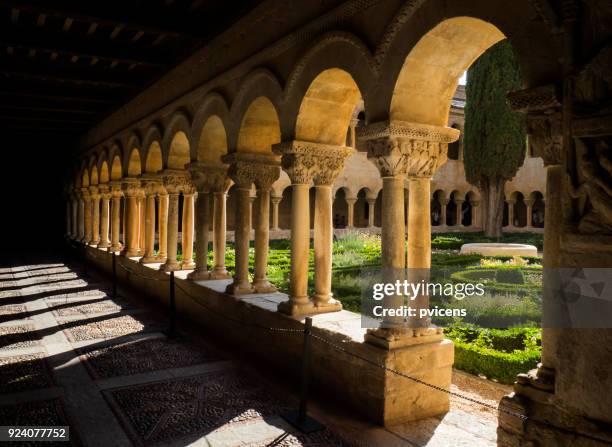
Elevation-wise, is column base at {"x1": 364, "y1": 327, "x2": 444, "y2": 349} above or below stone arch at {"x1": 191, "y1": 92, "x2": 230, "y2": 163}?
below

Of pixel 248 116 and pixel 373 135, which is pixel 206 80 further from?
pixel 373 135

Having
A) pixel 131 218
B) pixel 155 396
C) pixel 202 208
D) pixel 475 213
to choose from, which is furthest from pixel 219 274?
pixel 475 213

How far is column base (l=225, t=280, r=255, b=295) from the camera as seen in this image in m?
6.27

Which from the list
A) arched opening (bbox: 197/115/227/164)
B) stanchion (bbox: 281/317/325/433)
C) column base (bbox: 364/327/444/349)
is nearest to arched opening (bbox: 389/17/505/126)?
column base (bbox: 364/327/444/349)

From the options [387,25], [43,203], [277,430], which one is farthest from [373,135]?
[43,203]

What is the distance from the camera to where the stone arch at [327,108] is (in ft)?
16.3

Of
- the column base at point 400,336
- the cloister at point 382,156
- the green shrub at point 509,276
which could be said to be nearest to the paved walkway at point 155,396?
the cloister at point 382,156

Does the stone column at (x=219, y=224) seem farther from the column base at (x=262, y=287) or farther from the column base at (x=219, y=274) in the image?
the column base at (x=262, y=287)

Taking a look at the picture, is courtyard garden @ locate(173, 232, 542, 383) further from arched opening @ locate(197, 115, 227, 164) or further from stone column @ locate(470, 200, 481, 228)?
stone column @ locate(470, 200, 481, 228)

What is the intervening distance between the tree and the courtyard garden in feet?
26.9

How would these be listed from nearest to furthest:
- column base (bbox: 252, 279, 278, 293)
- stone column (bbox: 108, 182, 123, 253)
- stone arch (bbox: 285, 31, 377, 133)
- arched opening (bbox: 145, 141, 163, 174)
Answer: stone arch (bbox: 285, 31, 377, 133) → column base (bbox: 252, 279, 278, 293) → arched opening (bbox: 145, 141, 163, 174) → stone column (bbox: 108, 182, 123, 253)

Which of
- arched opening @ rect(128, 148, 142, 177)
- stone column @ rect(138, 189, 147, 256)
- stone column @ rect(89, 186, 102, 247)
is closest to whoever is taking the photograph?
arched opening @ rect(128, 148, 142, 177)

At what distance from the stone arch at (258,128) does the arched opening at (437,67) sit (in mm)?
2469

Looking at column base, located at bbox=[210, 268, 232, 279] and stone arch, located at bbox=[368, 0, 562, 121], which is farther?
→ column base, located at bbox=[210, 268, 232, 279]
